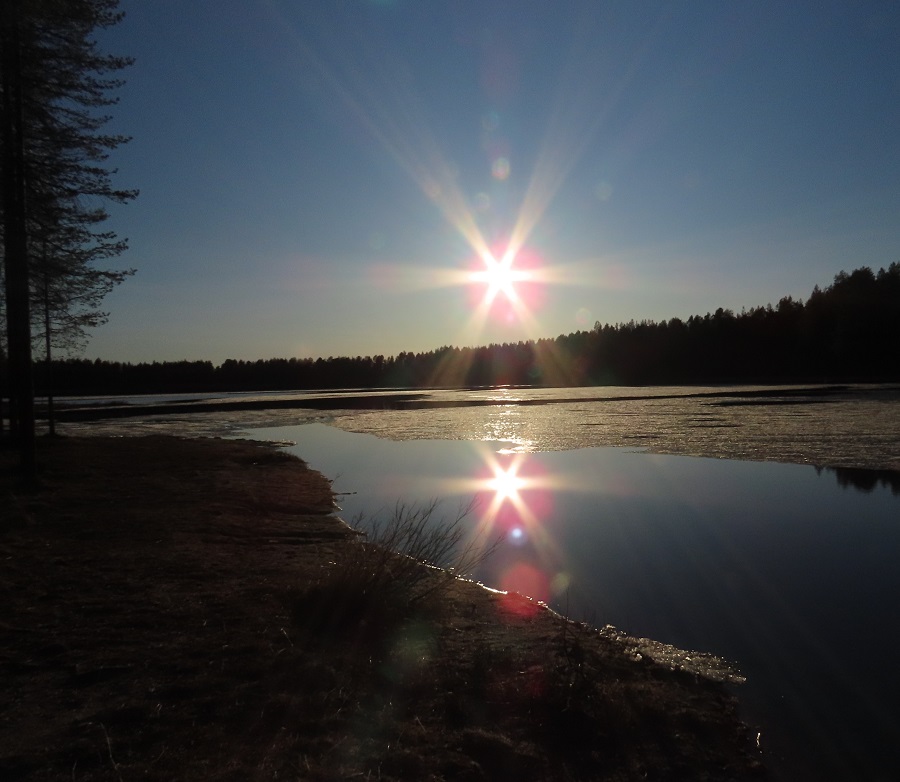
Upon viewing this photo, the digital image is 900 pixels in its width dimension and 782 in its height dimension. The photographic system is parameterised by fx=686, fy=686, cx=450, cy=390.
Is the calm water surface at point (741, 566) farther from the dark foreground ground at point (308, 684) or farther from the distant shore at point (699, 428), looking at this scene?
the distant shore at point (699, 428)

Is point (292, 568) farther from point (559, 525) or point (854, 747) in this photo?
point (854, 747)

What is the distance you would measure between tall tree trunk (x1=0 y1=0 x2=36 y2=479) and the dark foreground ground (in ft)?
19.8

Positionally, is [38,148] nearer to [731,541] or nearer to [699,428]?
[731,541]

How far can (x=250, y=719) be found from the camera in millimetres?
4633

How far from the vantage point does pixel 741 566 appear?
9.34 meters

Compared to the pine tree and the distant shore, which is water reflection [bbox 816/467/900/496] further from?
the pine tree

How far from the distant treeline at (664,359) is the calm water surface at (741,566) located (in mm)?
84613

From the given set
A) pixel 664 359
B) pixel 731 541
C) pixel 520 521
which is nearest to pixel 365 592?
pixel 520 521

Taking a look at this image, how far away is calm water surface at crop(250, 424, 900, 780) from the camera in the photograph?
212 inches

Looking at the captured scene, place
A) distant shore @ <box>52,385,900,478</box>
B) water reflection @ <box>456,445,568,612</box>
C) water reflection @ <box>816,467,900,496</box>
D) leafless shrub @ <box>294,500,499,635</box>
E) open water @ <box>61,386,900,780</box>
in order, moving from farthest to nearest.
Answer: distant shore @ <box>52,385,900,478</box> < water reflection @ <box>816,467,900,496</box> < water reflection @ <box>456,445,568,612</box> < leafless shrub @ <box>294,500,499,635</box> < open water @ <box>61,386,900,780</box>

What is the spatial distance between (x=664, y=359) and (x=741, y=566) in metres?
117

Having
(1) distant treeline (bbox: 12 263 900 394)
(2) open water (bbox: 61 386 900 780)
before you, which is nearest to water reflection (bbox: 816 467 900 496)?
(2) open water (bbox: 61 386 900 780)

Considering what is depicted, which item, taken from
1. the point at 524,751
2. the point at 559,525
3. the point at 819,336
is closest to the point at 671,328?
the point at 819,336

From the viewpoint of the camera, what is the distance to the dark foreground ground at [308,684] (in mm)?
4254
